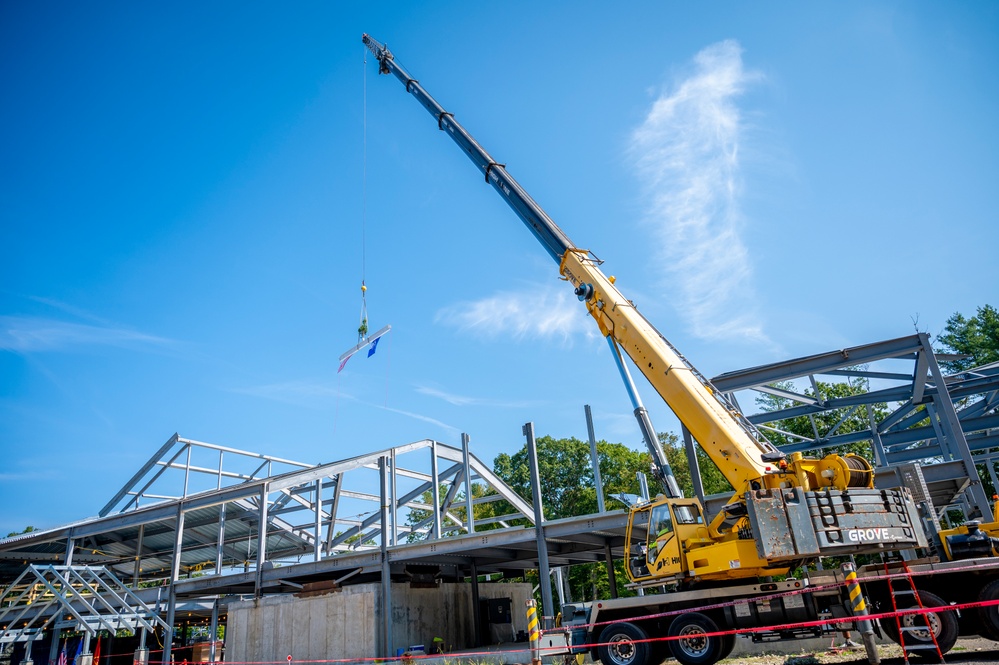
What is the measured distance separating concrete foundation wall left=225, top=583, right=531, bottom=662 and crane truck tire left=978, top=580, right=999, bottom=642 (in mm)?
13696

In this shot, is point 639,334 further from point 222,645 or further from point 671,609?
point 222,645

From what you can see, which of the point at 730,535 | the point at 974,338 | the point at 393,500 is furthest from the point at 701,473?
the point at 730,535

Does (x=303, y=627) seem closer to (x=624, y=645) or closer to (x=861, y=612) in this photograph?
(x=624, y=645)

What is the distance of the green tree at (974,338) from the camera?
44.3 metres

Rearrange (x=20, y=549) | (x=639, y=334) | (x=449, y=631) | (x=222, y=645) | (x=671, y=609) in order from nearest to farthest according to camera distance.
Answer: (x=671, y=609) → (x=639, y=334) → (x=449, y=631) → (x=222, y=645) → (x=20, y=549)

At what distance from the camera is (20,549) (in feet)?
93.4

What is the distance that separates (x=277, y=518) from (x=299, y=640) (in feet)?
34.1

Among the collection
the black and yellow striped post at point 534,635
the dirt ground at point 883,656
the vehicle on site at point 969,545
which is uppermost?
the vehicle on site at point 969,545

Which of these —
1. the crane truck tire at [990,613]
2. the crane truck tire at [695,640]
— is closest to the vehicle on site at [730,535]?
the crane truck tire at [695,640]

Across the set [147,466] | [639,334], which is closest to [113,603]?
[147,466]

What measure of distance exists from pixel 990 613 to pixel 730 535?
3.75m

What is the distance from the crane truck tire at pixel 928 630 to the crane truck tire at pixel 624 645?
13.5 feet

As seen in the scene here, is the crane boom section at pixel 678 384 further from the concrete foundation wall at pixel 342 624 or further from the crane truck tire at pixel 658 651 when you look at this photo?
the concrete foundation wall at pixel 342 624

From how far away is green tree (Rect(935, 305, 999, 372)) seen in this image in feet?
145
